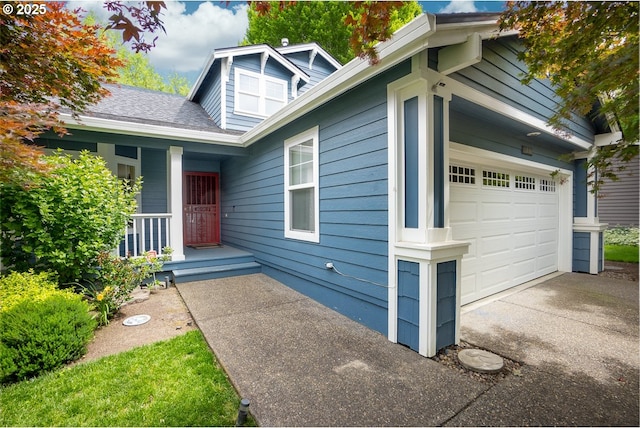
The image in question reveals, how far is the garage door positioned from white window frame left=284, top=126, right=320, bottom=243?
1820 millimetres

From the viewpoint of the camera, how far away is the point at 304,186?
180 inches

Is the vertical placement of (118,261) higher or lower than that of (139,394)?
higher

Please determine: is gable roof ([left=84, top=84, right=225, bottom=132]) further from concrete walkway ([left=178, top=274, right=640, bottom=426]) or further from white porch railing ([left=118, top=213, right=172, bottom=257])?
concrete walkway ([left=178, top=274, right=640, bottom=426])

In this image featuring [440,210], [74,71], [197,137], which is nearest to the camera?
[440,210]

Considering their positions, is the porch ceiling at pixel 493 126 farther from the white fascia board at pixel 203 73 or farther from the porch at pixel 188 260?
the white fascia board at pixel 203 73

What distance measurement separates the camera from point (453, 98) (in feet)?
10.5

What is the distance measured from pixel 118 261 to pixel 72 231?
65 centimetres

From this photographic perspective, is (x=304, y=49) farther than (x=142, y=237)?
Yes

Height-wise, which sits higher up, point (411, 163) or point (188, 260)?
point (411, 163)

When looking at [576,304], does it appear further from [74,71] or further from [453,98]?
[74,71]

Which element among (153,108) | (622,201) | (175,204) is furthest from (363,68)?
(622,201)

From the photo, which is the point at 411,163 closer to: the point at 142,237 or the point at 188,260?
the point at 188,260

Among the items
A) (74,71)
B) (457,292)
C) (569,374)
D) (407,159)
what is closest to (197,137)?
(74,71)

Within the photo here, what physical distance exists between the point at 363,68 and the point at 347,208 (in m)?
1.57
